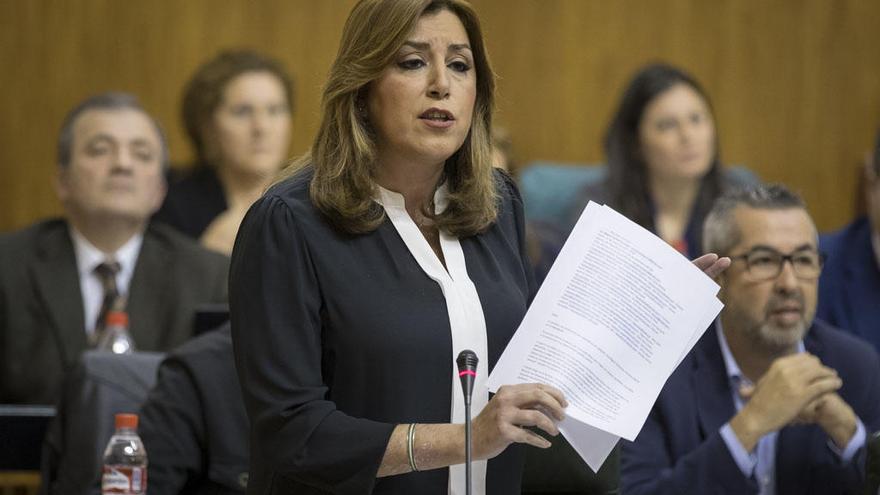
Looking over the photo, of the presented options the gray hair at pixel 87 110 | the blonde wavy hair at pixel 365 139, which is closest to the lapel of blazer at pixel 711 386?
the blonde wavy hair at pixel 365 139

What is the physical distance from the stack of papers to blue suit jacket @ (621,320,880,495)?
106cm

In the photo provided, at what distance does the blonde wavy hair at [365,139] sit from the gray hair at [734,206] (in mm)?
1363

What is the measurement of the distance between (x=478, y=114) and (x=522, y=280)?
0.99 feet

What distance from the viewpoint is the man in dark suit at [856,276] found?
462cm

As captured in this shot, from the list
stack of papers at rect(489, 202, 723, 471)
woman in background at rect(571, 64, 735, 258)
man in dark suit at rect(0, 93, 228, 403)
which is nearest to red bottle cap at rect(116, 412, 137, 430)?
stack of papers at rect(489, 202, 723, 471)

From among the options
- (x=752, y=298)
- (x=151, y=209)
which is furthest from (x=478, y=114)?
(x=151, y=209)

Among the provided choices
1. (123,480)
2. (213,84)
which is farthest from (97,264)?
(123,480)

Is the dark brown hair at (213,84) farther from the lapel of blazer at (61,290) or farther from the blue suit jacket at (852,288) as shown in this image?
the blue suit jacket at (852,288)

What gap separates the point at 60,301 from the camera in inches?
183

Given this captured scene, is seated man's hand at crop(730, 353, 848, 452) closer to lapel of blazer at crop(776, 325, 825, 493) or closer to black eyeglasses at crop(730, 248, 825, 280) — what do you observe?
lapel of blazer at crop(776, 325, 825, 493)

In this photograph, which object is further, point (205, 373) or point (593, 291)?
point (205, 373)

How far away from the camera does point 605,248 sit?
7.75 feet

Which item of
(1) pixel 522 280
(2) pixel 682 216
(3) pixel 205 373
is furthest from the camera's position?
(2) pixel 682 216

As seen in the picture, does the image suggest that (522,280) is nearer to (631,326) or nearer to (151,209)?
(631,326)
